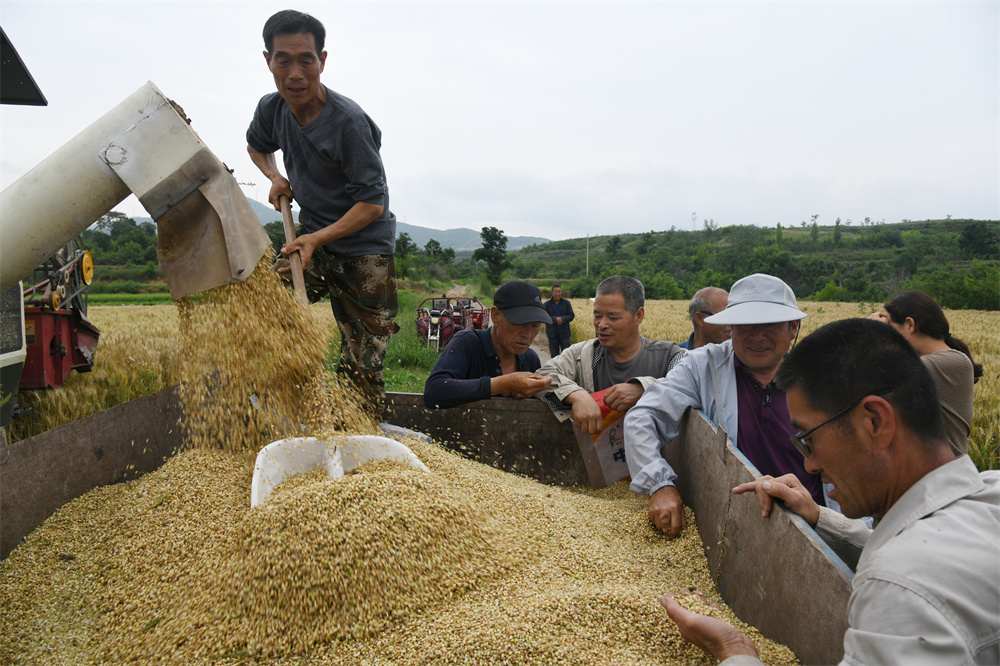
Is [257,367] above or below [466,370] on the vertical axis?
above

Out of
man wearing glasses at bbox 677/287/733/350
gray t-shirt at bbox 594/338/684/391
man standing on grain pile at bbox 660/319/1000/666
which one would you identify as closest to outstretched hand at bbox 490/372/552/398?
gray t-shirt at bbox 594/338/684/391

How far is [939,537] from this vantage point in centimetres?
103

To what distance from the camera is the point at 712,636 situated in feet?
4.77

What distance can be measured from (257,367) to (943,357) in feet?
11.1

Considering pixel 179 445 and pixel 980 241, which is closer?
pixel 179 445

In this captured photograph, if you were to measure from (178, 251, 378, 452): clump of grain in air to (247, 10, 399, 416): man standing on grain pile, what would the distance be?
1.24 ft

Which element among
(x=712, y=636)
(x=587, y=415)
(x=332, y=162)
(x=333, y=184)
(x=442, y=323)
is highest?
(x=332, y=162)

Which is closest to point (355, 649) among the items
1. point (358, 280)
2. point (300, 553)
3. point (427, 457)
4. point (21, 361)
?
point (300, 553)

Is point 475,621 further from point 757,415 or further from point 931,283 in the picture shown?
point 931,283

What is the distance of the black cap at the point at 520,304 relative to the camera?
131 inches

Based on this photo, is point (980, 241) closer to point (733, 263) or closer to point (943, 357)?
point (733, 263)

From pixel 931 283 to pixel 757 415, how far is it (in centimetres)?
3539

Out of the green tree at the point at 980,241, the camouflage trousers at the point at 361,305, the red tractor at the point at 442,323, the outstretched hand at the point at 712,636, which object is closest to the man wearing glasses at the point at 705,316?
the camouflage trousers at the point at 361,305

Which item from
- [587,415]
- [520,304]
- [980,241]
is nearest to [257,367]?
[520,304]
